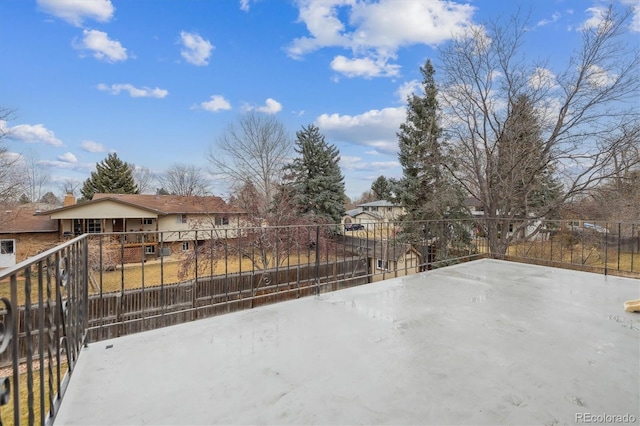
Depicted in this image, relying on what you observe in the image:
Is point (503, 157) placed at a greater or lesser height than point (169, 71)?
lesser

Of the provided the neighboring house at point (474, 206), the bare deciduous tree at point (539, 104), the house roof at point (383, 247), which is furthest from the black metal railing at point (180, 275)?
the neighboring house at point (474, 206)

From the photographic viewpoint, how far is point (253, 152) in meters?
14.8

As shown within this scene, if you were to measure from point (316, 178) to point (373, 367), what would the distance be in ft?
47.0

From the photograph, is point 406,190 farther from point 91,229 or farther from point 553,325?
point 91,229

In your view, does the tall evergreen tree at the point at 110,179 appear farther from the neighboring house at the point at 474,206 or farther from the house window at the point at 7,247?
the neighboring house at the point at 474,206

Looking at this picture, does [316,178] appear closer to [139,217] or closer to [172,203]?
[172,203]

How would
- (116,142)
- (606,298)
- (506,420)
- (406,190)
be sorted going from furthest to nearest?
1. (116,142)
2. (406,190)
3. (606,298)
4. (506,420)

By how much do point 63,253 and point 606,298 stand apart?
174 inches

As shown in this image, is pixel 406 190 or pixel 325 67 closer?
pixel 325 67

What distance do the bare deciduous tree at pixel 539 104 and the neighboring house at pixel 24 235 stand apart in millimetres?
16480

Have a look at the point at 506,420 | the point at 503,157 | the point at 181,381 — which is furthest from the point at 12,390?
the point at 503,157

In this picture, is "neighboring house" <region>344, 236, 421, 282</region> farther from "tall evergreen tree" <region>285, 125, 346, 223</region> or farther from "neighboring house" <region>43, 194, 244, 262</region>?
"neighboring house" <region>43, 194, 244, 262</region>

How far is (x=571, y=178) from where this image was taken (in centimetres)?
902

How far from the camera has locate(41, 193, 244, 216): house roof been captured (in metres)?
13.3
